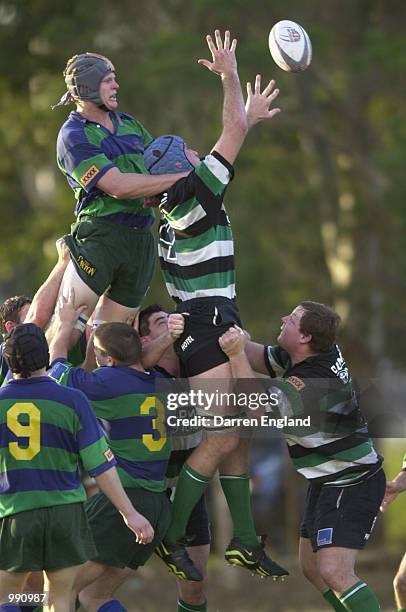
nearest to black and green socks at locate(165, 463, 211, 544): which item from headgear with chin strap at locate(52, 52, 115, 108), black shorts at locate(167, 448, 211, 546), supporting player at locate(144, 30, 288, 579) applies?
supporting player at locate(144, 30, 288, 579)

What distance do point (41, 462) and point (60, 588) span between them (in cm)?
70

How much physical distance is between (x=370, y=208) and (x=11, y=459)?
1464 centimetres

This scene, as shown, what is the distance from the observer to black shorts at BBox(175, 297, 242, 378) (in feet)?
25.5

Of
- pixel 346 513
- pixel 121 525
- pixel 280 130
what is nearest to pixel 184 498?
pixel 121 525

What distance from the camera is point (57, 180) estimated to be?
23266 millimetres

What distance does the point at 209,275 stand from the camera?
306 inches

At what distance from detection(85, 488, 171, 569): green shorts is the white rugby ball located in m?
2.76

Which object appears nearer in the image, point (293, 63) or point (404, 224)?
point (293, 63)

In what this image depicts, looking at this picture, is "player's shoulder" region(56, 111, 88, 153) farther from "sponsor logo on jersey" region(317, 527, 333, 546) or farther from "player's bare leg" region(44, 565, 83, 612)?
"sponsor logo on jersey" region(317, 527, 333, 546)

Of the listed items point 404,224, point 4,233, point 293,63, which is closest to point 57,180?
point 4,233

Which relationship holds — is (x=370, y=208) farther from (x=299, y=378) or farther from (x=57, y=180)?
(x=299, y=378)

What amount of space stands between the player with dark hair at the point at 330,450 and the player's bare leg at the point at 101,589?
1.17 metres

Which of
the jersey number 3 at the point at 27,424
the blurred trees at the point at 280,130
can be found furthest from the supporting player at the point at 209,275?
the blurred trees at the point at 280,130

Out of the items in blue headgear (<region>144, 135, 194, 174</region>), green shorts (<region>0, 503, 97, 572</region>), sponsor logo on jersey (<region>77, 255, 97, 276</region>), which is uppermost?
blue headgear (<region>144, 135, 194, 174</region>)
